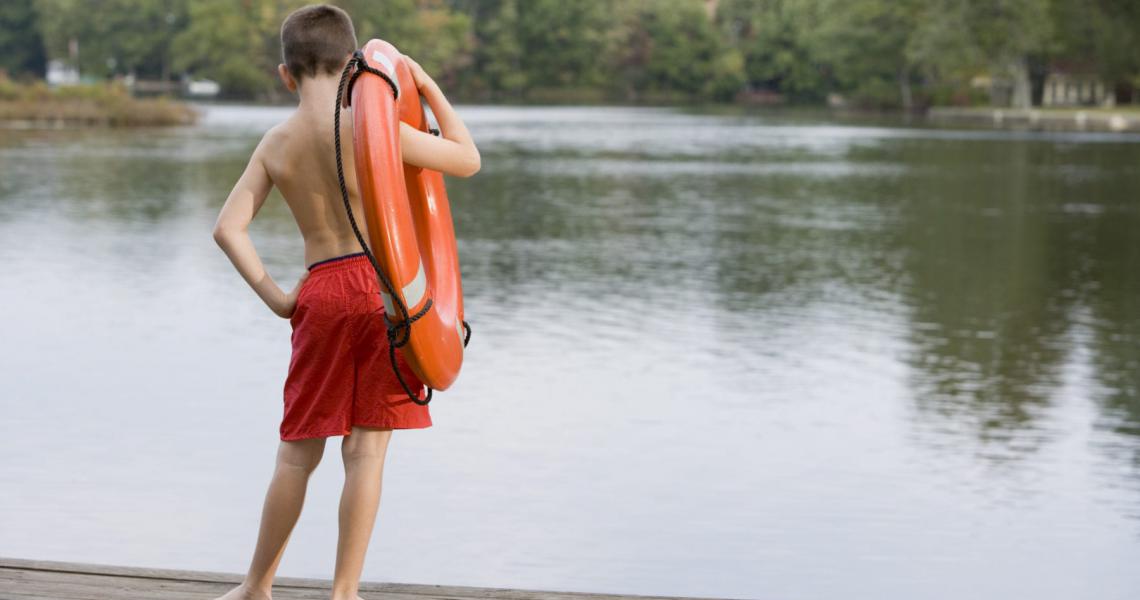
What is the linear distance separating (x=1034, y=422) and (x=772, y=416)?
55.3 inches

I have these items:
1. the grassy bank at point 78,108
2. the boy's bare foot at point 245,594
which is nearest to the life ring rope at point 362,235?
the boy's bare foot at point 245,594

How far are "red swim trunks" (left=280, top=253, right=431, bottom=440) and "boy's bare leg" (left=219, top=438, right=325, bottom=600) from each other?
86mm

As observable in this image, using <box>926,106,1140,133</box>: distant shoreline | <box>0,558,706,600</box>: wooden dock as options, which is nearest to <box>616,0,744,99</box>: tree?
<box>926,106,1140,133</box>: distant shoreline

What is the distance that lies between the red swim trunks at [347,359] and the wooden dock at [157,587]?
483 mm

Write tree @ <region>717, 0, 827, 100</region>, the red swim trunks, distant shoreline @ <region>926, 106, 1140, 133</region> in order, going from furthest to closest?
tree @ <region>717, 0, 827, 100</region>, distant shoreline @ <region>926, 106, 1140, 133</region>, the red swim trunks

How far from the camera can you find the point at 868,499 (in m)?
7.82

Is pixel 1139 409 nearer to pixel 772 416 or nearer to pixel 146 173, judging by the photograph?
pixel 772 416

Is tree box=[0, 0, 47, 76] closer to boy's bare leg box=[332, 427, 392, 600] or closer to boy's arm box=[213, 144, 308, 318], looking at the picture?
boy's arm box=[213, 144, 308, 318]

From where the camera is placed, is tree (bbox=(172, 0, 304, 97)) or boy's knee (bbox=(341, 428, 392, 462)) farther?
tree (bbox=(172, 0, 304, 97))

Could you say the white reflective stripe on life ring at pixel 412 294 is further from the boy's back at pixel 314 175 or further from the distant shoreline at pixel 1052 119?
the distant shoreline at pixel 1052 119

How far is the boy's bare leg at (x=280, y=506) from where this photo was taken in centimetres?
384

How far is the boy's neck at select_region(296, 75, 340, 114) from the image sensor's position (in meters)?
3.71

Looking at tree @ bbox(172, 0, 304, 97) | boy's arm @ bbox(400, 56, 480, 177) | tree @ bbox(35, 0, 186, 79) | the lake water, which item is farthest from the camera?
tree @ bbox(35, 0, 186, 79)

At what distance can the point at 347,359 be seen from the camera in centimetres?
374
